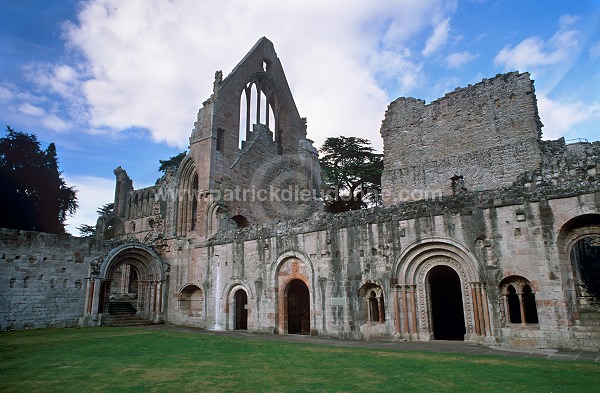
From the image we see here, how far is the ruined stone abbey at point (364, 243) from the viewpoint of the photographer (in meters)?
11.3

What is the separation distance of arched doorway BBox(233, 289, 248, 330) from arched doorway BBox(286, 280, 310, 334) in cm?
266

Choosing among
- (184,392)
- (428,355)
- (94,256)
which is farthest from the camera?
(94,256)

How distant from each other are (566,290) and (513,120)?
1242 centimetres

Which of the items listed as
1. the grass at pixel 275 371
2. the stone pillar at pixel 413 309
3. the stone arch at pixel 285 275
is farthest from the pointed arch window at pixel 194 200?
the stone pillar at pixel 413 309

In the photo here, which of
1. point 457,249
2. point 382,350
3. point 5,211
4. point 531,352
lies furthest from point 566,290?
point 5,211

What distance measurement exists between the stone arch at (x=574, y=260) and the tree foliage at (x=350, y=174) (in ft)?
63.3

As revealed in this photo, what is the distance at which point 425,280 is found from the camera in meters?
13.2

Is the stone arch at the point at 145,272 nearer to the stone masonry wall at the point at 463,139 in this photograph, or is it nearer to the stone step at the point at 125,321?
the stone step at the point at 125,321

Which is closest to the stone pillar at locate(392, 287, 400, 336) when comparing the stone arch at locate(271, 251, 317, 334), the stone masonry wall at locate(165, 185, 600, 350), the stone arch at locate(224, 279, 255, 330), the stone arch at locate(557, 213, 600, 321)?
the stone masonry wall at locate(165, 185, 600, 350)

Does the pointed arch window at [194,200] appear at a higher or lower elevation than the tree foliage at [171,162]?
lower

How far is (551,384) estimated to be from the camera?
20.5ft

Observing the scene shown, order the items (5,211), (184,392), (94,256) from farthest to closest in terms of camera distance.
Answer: (5,211) → (94,256) → (184,392)

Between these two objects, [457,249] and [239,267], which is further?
[239,267]

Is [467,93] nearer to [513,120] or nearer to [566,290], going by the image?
[513,120]
